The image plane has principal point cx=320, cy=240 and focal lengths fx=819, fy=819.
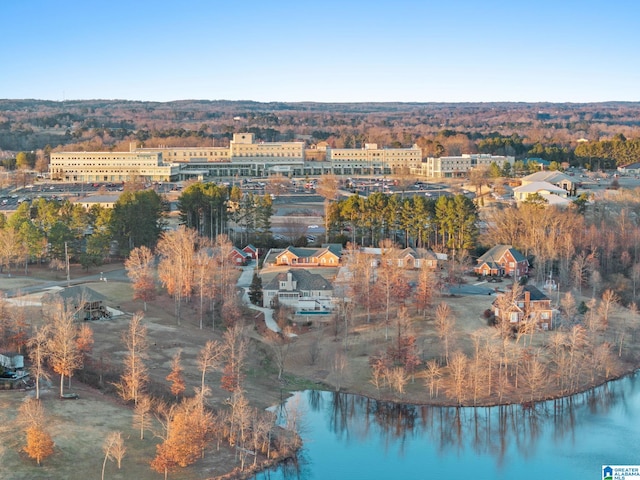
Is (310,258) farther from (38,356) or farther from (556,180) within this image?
(556,180)

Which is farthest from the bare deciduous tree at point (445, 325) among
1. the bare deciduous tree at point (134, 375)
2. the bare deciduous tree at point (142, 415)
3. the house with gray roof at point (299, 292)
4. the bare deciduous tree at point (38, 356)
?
the bare deciduous tree at point (38, 356)

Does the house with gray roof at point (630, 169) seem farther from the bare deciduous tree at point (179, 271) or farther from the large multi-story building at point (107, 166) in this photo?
the bare deciduous tree at point (179, 271)

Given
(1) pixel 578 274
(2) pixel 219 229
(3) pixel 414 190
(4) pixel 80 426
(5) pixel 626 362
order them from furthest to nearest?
1. (3) pixel 414 190
2. (2) pixel 219 229
3. (1) pixel 578 274
4. (5) pixel 626 362
5. (4) pixel 80 426

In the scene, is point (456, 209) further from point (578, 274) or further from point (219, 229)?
point (219, 229)

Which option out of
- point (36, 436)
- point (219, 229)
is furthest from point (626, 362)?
point (219, 229)

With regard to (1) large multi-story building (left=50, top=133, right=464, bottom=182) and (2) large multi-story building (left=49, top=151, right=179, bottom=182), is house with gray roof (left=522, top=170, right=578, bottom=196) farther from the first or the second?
(2) large multi-story building (left=49, top=151, right=179, bottom=182)
